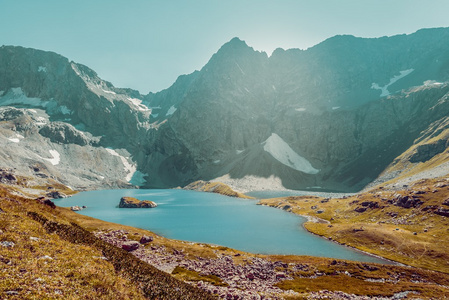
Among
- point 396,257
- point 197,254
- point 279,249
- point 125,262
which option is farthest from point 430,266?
point 125,262

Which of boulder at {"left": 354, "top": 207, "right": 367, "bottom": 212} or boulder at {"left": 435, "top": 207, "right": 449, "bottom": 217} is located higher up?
boulder at {"left": 435, "top": 207, "right": 449, "bottom": 217}

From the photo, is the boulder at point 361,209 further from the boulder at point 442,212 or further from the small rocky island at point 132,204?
the small rocky island at point 132,204

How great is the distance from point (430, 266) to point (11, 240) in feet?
309

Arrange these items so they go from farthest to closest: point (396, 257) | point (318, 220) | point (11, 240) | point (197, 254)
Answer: point (318, 220) → point (396, 257) → point (197, 254) → point (11, 240)

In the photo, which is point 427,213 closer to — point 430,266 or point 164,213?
point 430,266

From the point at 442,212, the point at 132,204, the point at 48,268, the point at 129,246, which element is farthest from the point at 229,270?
the point at 132,204

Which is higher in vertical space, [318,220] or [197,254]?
[197,254]

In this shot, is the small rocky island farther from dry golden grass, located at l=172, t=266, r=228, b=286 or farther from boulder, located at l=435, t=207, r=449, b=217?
boulder, located at l=435, t=207, r=449, b=217

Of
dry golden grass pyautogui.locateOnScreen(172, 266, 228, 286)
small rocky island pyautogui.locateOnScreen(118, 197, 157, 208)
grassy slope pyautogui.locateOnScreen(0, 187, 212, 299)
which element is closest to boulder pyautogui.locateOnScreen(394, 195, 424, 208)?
dry golden grass pyautogui.locateOnScreen(172, 266, 228, 286)

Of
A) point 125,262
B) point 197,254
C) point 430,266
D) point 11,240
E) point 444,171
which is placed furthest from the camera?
point 444,171

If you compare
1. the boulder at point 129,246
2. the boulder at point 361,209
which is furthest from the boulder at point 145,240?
the boulder at point 361,209

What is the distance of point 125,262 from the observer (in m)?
28.6

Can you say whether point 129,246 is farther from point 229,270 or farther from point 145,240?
point 229,270

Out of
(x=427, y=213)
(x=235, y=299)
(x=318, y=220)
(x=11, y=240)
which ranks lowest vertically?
(x=318, y=220)
